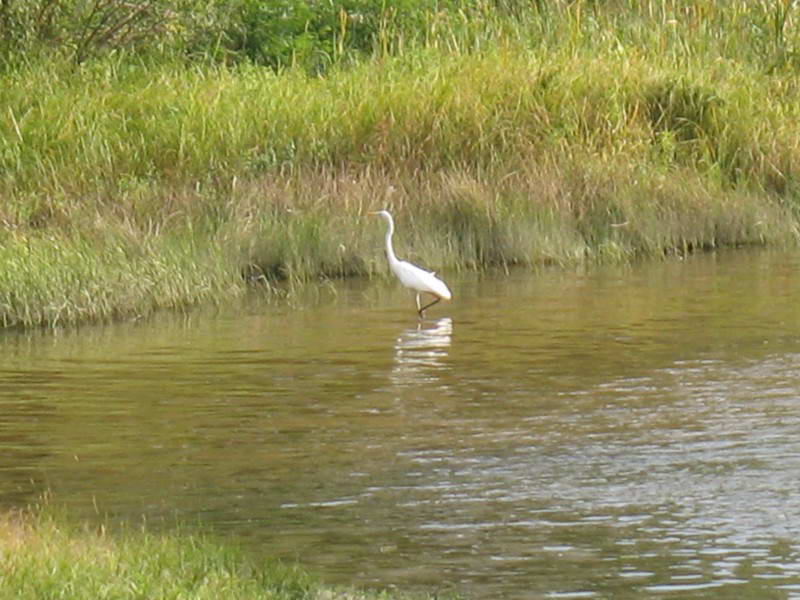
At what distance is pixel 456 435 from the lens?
36.1 ft

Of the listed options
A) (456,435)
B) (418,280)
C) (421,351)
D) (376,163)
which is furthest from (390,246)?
(456,435)

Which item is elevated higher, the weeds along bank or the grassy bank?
the grassy bank

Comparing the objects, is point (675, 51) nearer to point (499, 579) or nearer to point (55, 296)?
point (55, 296)

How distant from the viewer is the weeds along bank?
1733 cm

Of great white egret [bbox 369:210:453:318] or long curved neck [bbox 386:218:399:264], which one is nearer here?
great white egret [bbox 369:210:453:318]

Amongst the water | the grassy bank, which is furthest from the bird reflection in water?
the grassy bank

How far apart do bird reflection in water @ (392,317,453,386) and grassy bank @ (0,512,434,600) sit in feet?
16.3

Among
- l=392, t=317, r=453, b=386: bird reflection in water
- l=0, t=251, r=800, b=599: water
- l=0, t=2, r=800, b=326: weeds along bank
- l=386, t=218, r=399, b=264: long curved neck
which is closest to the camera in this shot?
l=0, t=251, r=800, b=599: water

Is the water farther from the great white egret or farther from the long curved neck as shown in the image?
the long curved neck

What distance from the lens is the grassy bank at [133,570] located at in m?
6.73

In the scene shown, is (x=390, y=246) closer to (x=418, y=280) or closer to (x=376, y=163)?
(x=418, y=280)

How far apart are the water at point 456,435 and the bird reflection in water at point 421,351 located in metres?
0.04

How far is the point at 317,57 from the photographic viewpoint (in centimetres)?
2291

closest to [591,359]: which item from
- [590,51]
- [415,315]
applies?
[415,315]
